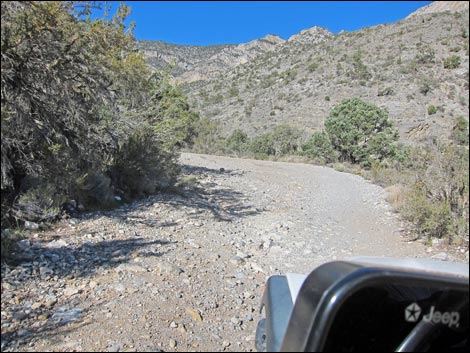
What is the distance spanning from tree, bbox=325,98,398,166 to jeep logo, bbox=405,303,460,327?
21.7 meters

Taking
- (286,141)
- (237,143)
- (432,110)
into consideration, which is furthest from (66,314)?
(432,110)

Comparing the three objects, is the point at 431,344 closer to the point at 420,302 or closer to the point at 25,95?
the point at 420,302

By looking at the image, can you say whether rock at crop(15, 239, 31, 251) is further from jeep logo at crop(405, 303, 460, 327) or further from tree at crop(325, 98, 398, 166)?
tree at crop(325, 98, 398, 166)

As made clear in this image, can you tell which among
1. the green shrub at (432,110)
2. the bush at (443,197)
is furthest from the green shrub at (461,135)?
the green shrub at (432,110)

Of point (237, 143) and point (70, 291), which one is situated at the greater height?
point (237, 143)

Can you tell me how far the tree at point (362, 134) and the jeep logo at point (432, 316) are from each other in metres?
21.7

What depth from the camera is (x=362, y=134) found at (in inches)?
958

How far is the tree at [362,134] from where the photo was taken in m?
23.3

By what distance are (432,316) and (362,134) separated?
23.3m

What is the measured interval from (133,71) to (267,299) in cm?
801

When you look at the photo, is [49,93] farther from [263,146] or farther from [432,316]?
[263,146]

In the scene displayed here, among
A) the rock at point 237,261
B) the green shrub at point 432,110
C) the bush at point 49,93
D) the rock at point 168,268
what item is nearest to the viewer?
the rock at point 168,268

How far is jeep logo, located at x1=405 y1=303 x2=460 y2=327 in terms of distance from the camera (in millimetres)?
2055

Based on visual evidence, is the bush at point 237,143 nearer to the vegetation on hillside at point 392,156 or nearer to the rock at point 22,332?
the vegetation on hillside at point 392,156
